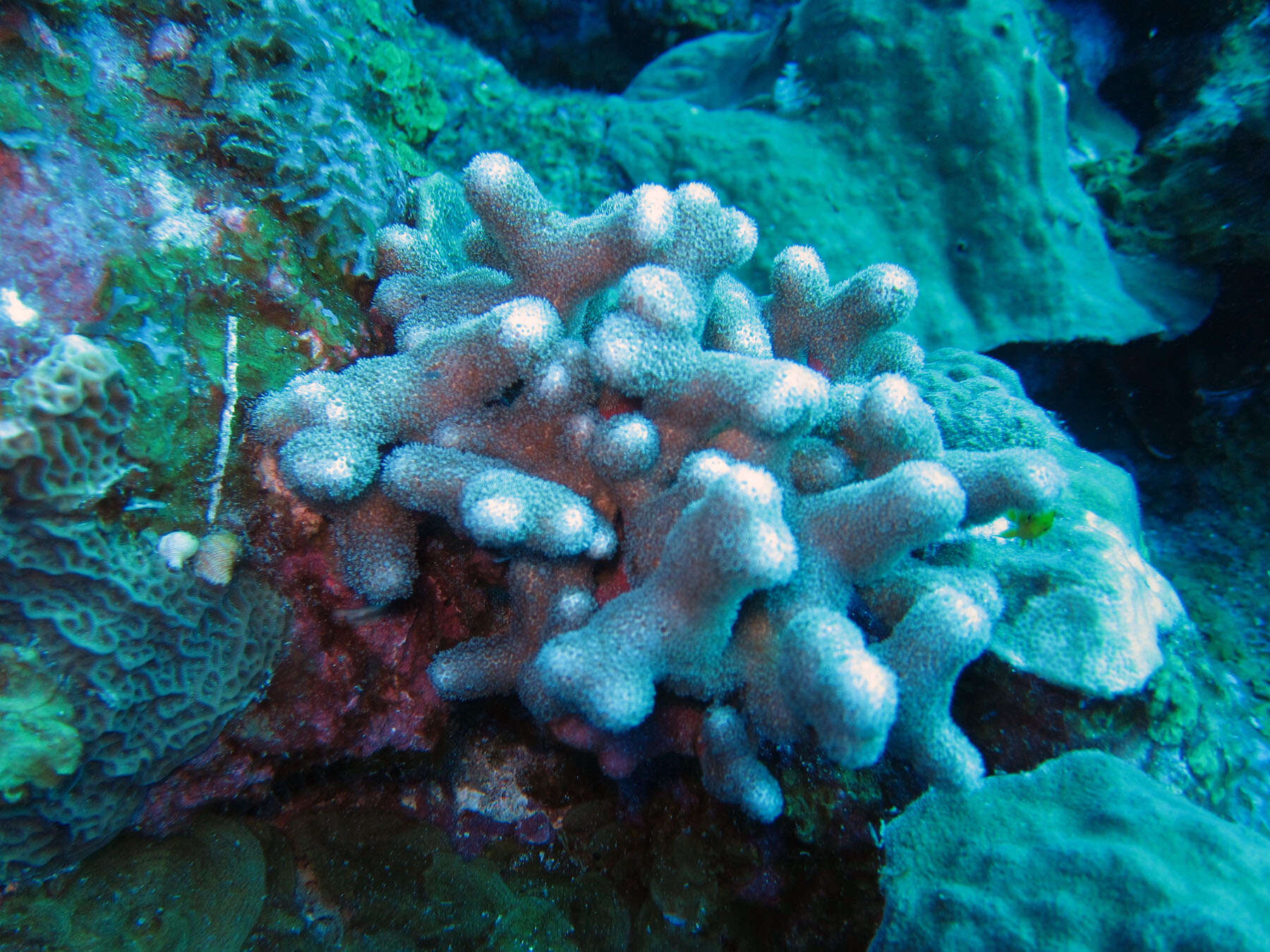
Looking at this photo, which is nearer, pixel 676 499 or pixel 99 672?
pixel 99 672

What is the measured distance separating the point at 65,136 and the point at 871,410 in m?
2.44

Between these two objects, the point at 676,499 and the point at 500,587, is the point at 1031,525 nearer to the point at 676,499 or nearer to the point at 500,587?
the point at 676,499

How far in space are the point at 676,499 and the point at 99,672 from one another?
5.61ft

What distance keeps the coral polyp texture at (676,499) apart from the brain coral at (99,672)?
0.44 meters

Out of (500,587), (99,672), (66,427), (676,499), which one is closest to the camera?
(66,427)

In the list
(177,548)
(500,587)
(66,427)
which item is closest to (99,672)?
(177,548)

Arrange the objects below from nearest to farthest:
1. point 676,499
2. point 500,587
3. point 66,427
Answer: point 66,427
point 676,499
point 500,587

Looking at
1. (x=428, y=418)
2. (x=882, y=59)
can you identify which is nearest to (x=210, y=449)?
(x=428, y=418)

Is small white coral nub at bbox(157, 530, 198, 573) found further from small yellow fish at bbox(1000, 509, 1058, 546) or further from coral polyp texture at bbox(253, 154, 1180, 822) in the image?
small yellow fish at bbox(1000, 509, 1058, 546)

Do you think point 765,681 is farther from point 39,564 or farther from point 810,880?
point 39,564

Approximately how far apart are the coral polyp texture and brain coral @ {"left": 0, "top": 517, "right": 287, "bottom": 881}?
1.44 ft

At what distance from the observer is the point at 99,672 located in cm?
178

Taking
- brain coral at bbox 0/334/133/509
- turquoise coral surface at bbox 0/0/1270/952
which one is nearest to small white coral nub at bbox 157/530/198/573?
turquoise coral surface at bbox 0/0/1270/952

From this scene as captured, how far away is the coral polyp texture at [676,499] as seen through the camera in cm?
161
